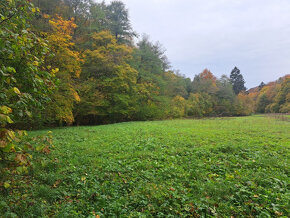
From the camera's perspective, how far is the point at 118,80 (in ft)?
63.4

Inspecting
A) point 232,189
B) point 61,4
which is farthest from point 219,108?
point 232,189

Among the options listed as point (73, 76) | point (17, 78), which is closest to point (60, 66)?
point (73, 76)

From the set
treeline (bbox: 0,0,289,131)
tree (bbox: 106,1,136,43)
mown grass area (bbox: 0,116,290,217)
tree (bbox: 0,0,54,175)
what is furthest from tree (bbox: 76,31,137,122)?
tree (bbox: 0,0,54,175)

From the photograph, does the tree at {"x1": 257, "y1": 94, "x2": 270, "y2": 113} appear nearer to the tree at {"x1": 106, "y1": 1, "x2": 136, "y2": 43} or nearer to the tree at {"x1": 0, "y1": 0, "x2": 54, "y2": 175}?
the tree at {"x1": 106, "y1": 1, "x2": 136, "y2": 43}

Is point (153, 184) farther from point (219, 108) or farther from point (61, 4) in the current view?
point (219, 108)

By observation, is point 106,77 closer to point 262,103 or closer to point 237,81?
point 262,103

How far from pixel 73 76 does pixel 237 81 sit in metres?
63.4

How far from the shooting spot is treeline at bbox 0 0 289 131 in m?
2.66

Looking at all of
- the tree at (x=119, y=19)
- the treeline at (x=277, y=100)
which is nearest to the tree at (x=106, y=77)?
the tree at (x=119, y=19)

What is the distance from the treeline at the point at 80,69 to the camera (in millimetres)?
2662

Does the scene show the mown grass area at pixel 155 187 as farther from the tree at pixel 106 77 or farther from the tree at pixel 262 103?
the tree at pixel 262 103

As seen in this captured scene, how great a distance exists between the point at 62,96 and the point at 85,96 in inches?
254

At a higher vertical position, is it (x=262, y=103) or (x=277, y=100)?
(x=277, y=100)

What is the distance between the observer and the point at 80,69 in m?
14.6
